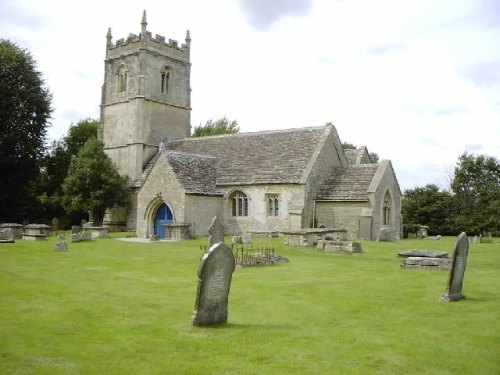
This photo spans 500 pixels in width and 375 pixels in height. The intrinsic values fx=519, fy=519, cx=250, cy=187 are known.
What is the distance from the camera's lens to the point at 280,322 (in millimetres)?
10469

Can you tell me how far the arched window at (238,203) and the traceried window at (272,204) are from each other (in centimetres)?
188

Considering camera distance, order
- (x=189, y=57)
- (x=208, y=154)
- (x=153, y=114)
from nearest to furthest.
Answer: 1. (x=208, y=154)
2. (x=153, y=114)
3. (x=189, y=57)

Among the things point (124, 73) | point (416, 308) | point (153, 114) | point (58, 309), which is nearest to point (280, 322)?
point (416, 308)

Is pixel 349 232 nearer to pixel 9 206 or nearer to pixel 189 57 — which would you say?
pixel 189 57

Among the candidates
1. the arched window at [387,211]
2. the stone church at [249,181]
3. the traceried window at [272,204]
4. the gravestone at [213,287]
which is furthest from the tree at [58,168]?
the gravestone at [213,287]

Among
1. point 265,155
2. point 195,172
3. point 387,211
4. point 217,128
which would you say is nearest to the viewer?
point 387,211

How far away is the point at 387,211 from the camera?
35.7 metres

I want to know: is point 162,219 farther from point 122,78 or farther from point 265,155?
point 122,78

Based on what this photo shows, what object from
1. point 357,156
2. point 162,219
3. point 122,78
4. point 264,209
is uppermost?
point 122,78

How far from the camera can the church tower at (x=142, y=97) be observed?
1705 inches

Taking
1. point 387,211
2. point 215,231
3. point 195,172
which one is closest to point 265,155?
point 195,172

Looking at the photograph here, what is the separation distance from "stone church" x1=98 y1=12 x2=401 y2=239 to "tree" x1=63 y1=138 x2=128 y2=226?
5.37ft

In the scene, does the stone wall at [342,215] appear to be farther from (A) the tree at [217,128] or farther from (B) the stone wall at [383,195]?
(A) the tree at [217,128]

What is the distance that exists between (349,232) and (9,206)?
29256 millimetres
